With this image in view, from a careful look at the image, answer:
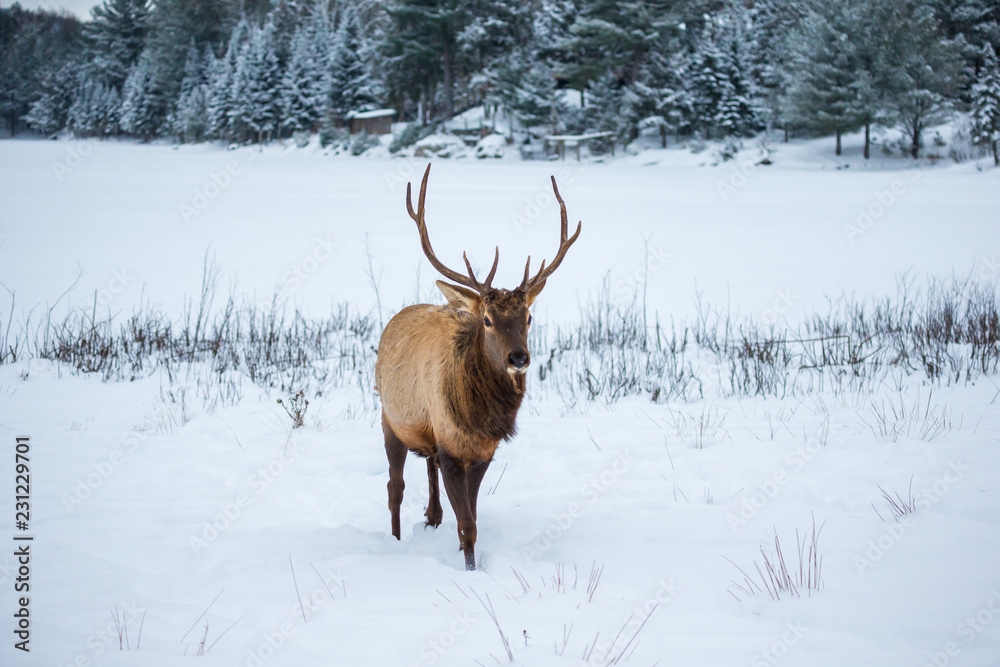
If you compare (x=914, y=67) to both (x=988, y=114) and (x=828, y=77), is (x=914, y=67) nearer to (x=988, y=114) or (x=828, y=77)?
(x=828, y=77)

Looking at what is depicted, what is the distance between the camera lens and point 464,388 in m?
3.44

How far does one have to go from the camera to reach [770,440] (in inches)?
196

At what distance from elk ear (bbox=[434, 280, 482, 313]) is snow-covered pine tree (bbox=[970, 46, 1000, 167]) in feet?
96.4

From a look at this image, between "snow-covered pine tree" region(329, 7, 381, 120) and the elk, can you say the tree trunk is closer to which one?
"snow-covered pine tree" region(329, 7, 381, 120)

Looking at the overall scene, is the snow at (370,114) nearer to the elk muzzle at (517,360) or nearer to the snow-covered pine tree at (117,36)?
the snow-covered pine tree at (117,36)

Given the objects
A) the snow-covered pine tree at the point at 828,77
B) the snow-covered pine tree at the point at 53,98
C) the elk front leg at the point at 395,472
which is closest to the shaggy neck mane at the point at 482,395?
the elk front leg at the point at 395,472

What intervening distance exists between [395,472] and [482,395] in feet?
2.90

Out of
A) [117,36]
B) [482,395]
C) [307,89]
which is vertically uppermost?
[117,36]

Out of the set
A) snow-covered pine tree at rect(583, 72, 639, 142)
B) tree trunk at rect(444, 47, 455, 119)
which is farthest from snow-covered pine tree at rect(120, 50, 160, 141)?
snow-covered pine tree at rect(583, 72, 639, 142)

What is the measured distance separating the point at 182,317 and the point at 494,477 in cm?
656

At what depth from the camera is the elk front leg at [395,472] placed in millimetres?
3873

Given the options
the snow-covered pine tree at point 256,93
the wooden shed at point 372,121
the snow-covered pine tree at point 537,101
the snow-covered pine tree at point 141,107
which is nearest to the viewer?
the snow-covered pine tree at point 537,101

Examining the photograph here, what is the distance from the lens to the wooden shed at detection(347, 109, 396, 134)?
46250 millimetres

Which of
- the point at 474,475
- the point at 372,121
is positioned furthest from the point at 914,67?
the point at 474,475
